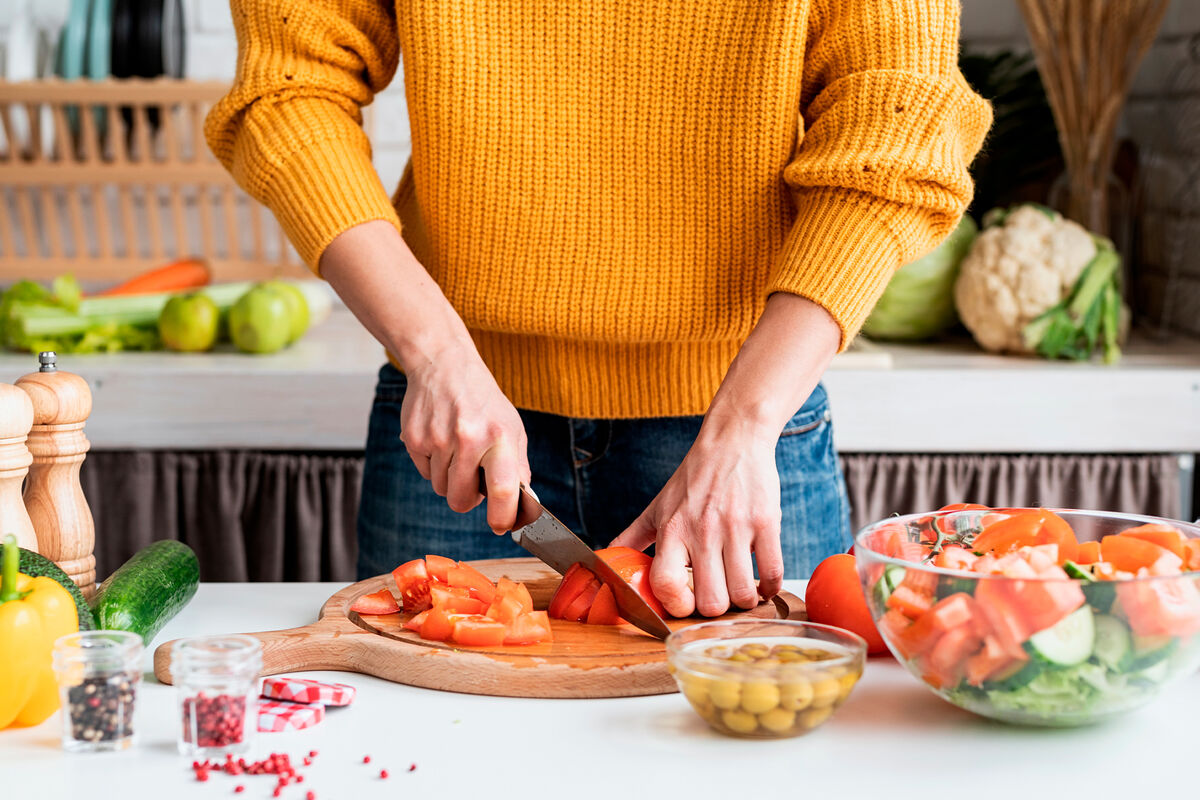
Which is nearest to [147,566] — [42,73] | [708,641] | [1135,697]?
[708,641]

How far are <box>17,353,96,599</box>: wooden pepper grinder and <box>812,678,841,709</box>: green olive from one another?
625 mm

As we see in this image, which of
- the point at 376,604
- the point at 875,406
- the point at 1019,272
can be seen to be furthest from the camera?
the point at 1019,272

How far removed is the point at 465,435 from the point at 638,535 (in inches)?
7.1

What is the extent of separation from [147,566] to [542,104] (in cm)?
60

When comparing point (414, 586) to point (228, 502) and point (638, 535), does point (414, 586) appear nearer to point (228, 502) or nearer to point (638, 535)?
point (638, 535)

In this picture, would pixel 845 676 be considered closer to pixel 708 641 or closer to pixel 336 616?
pixel 708 641

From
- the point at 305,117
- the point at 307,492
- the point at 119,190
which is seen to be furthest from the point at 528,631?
the point at 119,190

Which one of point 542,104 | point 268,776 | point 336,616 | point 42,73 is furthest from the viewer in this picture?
point 42,73

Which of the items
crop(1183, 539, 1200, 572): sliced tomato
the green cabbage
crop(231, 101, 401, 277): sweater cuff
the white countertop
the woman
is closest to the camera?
crop(1183, 539, 1200, 572): sliced tomato

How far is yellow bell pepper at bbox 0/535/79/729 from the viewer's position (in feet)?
2.48

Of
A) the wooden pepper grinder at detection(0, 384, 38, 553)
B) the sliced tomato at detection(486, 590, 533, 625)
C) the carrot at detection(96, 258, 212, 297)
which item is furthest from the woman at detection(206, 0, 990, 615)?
the carrot at detection(96, 258, 212, 297)

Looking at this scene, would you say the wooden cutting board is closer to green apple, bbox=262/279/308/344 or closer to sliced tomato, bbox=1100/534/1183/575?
sliced tomato, bbox=1100/534/1183/575

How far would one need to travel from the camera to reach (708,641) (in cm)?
81

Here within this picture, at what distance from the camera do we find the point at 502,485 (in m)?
0.98
